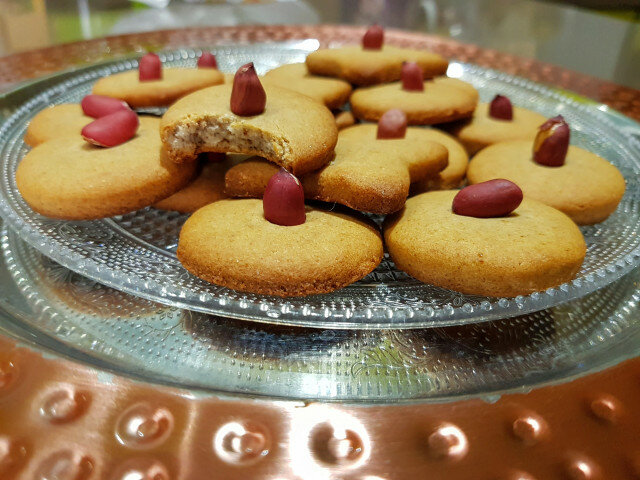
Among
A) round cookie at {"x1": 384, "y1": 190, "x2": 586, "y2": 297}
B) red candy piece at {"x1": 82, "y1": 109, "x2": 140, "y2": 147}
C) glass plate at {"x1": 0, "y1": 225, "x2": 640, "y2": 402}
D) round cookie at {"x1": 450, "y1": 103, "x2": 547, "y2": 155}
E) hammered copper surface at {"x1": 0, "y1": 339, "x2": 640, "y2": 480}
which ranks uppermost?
red candy piece at {"x1": 82, "y1": 109, "x2": 140, "y2": 147}

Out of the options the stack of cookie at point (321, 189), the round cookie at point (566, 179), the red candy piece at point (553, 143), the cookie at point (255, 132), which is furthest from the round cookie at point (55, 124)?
the red candy piece at point (553, 143)

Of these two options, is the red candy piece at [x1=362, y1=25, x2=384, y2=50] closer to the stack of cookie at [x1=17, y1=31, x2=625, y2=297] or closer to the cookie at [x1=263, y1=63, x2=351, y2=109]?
the cookie at [x1=263, y1=63, x2=351, y2=109]

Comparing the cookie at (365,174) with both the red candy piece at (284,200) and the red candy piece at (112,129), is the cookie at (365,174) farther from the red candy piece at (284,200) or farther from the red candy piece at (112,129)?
the red candy piece at (112,129)

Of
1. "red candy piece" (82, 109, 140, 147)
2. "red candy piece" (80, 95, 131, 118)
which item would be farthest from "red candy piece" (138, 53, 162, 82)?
"red candy piece" (82, 109, 140, 147)

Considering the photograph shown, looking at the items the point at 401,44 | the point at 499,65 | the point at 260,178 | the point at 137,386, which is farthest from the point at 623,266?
the point at 401,44

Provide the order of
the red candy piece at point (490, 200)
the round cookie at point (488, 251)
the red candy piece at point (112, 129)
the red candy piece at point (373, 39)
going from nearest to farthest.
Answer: the round cookie at point (488, 251)
the red candy piece at point (490, 200)
the red candy piece at point (112, 129)
the red candy piece at point (373, 39)

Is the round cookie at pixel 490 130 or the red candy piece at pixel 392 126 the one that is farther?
the round cookie at pixel 490 130

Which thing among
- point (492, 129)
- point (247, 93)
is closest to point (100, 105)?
point (247, 93)
